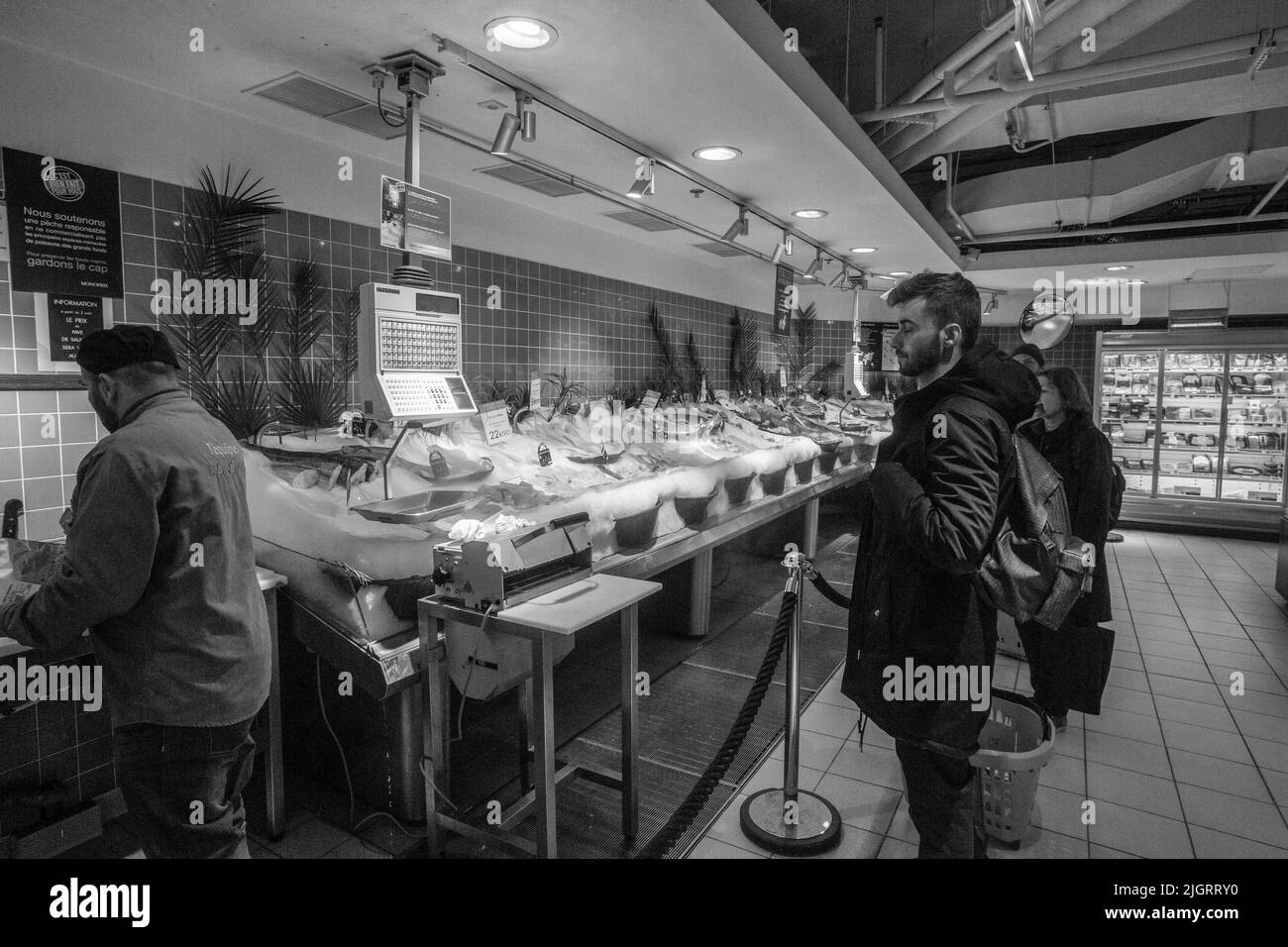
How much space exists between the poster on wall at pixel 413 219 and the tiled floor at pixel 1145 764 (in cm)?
256

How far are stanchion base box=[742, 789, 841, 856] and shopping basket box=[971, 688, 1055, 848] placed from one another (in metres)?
0.54

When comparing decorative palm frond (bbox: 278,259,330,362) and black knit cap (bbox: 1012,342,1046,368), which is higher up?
decorative palm frond (bbox: 278,259,330,362)

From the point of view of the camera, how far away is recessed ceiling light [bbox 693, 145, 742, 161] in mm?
3797

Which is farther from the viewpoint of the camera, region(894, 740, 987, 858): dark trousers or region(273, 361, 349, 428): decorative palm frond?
region(273, 361, 349, 428): decorative palm frond

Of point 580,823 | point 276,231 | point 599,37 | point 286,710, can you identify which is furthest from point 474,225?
point 580,823

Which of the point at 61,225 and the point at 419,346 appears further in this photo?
the point at 419,346

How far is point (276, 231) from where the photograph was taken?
11.5ft

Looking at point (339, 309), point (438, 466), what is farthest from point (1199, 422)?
point (339, 309)

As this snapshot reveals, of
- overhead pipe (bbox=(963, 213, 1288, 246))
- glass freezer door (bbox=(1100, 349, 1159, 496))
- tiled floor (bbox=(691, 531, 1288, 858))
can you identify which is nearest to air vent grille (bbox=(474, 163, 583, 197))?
tiled floor (bbox=(691, 531, 1288, 858))

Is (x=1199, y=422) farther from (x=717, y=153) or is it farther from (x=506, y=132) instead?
(x=506, y=132)

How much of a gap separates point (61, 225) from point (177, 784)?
Result: 215 centimetres

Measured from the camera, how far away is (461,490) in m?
3.15

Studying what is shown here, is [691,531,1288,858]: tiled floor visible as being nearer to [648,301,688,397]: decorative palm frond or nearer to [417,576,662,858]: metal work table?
[417,576,662,858]: metal work table

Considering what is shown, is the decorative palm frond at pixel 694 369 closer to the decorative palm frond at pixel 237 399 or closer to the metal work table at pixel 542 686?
the decorative palm frond at pixel 237 399
